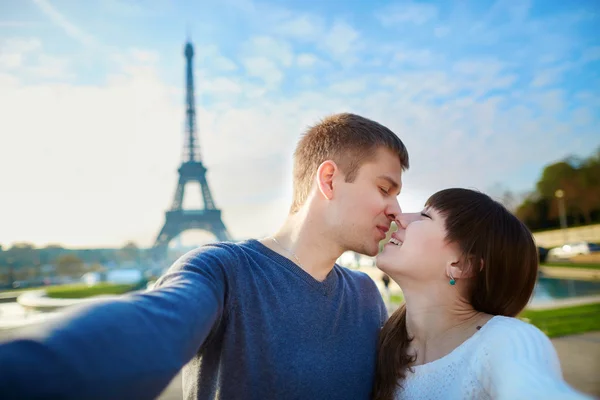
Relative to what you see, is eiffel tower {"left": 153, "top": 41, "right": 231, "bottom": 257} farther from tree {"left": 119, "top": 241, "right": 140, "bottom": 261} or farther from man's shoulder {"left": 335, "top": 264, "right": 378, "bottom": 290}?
man's shoulder {"left": 335, "top": 264, "right": 378, "bottom": 290}

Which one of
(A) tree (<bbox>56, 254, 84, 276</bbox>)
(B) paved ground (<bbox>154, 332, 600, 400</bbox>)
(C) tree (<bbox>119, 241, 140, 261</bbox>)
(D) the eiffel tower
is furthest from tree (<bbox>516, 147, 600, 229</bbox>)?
(C) tree (<bbox>119, 241, 140, 261</bbox>)

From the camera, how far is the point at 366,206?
7.72 feet

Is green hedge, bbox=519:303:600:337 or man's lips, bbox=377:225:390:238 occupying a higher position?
man's lips, bbox=377:225:390:238

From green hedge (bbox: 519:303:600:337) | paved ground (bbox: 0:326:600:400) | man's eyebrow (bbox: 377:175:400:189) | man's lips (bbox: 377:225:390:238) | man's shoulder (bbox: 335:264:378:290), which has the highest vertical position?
man's eyebrow (bbox: 377:175:400:189)

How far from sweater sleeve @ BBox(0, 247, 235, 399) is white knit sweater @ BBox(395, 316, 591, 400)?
0.91 metres

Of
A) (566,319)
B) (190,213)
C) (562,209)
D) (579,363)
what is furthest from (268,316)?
(562,209)

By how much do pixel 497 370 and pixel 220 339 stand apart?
1.02 m

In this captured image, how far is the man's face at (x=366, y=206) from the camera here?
2.34 m

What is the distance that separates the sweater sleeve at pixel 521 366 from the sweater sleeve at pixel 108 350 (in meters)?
0.90

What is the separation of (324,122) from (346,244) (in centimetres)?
71

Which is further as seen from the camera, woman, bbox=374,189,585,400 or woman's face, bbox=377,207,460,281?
woman's face, bbox=377,207,460,281

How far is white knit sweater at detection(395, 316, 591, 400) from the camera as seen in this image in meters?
1.22

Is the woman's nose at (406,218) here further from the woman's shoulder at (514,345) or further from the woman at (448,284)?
the woman's shoulder at (514,345)

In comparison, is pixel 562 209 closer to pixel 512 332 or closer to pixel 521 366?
pixel 512 332
